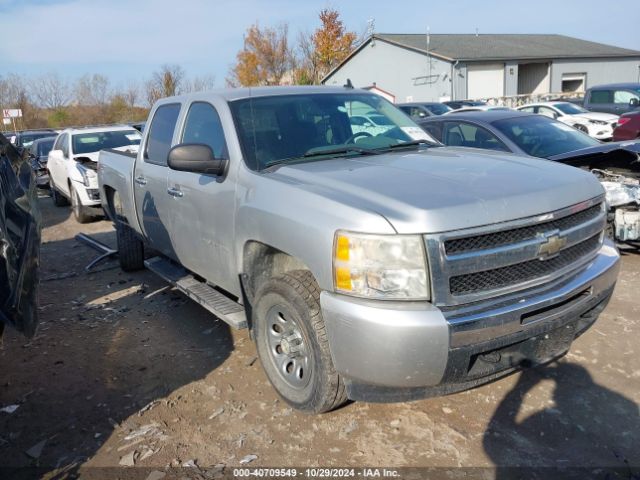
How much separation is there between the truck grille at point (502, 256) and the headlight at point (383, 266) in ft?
0.20

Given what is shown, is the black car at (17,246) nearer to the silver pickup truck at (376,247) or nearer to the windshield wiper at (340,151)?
the silver pickup truck at (376,247)

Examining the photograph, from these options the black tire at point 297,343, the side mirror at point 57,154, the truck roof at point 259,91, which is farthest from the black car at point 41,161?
the black tire at point 297,343

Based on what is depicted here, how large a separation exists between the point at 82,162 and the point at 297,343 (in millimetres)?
7849

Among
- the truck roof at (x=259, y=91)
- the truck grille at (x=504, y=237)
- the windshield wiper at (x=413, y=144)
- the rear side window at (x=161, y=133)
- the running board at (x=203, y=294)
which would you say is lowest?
the running board at (x=203, y=294)

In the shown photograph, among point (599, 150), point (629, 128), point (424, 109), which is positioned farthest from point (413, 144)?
point (424, 109)

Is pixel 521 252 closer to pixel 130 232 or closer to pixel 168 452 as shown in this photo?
pixel 168 452

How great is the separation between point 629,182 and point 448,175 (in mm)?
3564

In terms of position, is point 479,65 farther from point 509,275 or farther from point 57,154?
point 509,275

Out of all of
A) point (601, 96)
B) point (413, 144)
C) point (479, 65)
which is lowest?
point (601, 96)

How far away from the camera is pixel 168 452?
3.08 meters

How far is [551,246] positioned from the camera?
282 cm

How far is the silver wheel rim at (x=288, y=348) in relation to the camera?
10.3 ft

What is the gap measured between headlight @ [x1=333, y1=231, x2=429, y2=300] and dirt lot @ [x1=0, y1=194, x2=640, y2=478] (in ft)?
3.28

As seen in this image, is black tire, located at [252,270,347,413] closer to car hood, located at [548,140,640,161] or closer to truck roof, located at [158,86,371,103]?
truck roof, located at [158,86,371,103]
